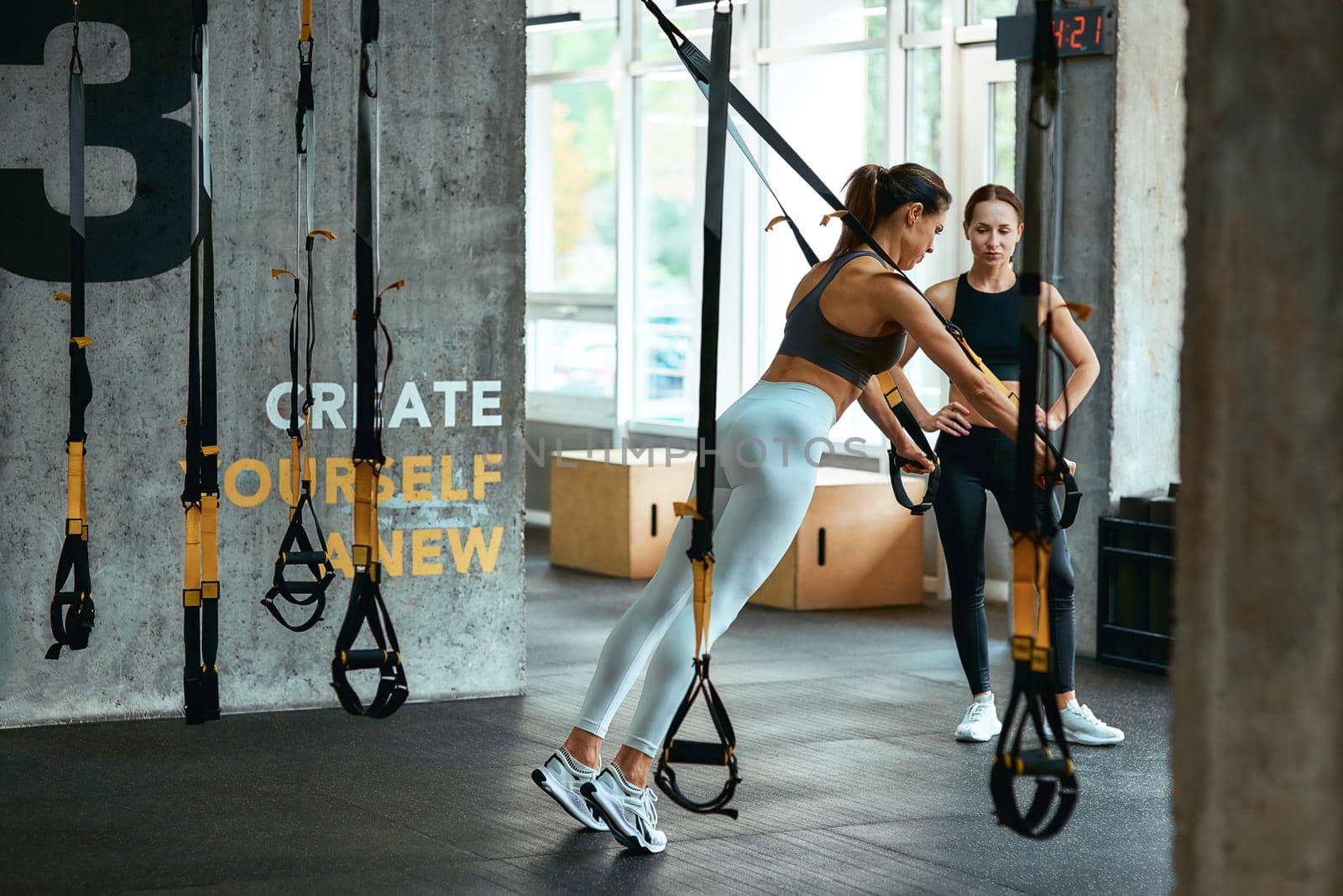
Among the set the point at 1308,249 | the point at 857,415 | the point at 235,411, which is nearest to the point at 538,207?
the point at 857,415

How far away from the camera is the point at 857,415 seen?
29.6ft

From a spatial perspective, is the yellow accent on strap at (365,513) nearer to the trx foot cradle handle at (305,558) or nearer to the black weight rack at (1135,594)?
the trx foot cradle handle at (305,558)

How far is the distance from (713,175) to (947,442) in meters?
2.26

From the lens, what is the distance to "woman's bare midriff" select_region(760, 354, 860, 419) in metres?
3.78

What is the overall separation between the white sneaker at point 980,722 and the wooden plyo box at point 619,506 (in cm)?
350

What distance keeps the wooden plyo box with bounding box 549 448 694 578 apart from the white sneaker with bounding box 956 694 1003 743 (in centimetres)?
350

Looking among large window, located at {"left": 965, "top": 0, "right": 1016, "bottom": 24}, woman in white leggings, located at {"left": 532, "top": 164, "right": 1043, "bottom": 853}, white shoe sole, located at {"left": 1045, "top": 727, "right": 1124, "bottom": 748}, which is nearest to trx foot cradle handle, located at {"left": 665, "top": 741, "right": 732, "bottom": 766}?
woman in white leggings, located at {"left": 532, "top": 164, "right": 1043, "bottom": 853}

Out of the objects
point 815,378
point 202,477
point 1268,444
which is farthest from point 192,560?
point 1268,444

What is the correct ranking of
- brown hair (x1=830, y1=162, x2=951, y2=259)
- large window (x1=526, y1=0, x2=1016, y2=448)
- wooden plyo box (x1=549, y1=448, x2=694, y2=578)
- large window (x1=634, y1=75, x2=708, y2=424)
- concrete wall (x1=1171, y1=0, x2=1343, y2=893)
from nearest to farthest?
concrete wall (x1=1171, y1=0, x2=1343, y2=893) < brown hair (x1=830, y1=162, x2=951, y2=259) < large window (x1=526, y1=0, x2=1016, y2=448) < wooden plyo box (x1=549, y1=448, x2=694, y2=578) < large window (x1=634, y1=75, x2=708, y2=424)

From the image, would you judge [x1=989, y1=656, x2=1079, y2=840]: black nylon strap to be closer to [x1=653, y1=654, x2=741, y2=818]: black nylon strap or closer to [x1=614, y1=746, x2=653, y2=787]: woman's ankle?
[x1=653, y1=654, x2=741, y2=818]: black nylon strap

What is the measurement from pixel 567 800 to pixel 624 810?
17 cm

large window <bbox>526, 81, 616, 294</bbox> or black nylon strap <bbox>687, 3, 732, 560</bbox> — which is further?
large window <bbox>526, 81, 616, 294</bbox>

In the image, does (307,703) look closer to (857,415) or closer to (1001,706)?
(1001,706)

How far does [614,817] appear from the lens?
11.9 feet
